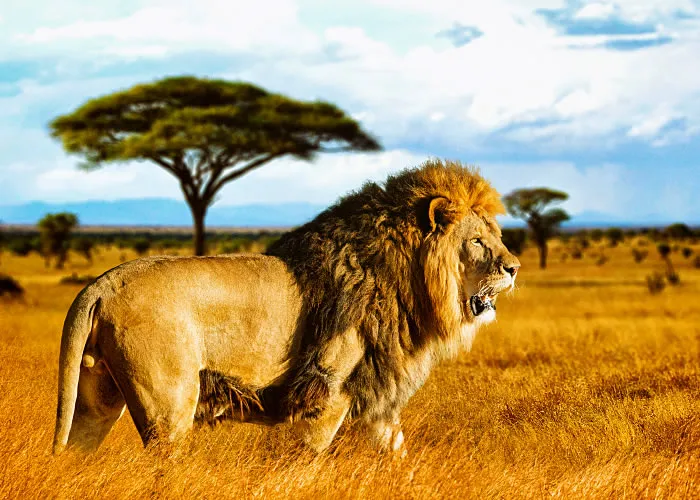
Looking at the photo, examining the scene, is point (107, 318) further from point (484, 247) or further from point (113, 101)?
point (113, 101)

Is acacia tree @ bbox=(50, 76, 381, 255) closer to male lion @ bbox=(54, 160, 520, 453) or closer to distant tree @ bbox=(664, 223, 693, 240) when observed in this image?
male lion @ bbox=(54, 160, 520, 453)

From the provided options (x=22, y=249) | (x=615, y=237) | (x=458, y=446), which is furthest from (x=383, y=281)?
(x=615, y=237)

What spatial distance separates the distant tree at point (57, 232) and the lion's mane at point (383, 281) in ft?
149

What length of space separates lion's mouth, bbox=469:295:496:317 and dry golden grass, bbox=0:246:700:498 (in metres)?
0.27

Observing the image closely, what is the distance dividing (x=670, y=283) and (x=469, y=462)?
3095cm

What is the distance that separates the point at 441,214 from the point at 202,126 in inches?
952

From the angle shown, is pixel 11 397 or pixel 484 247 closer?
pixel 484 247

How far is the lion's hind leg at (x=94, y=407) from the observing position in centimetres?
498

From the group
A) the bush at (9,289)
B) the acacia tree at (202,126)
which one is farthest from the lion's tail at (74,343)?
the acacia tree at (202,126)

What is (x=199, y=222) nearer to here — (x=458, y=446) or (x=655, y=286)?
(x=655, y=286)

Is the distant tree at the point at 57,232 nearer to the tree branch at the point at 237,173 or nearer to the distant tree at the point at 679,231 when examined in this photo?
the tree branch at the point at 237,173

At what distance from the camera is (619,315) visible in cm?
2130

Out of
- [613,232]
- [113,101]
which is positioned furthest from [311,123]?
[613,232]

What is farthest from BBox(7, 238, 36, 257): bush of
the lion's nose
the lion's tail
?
the lion's nose
